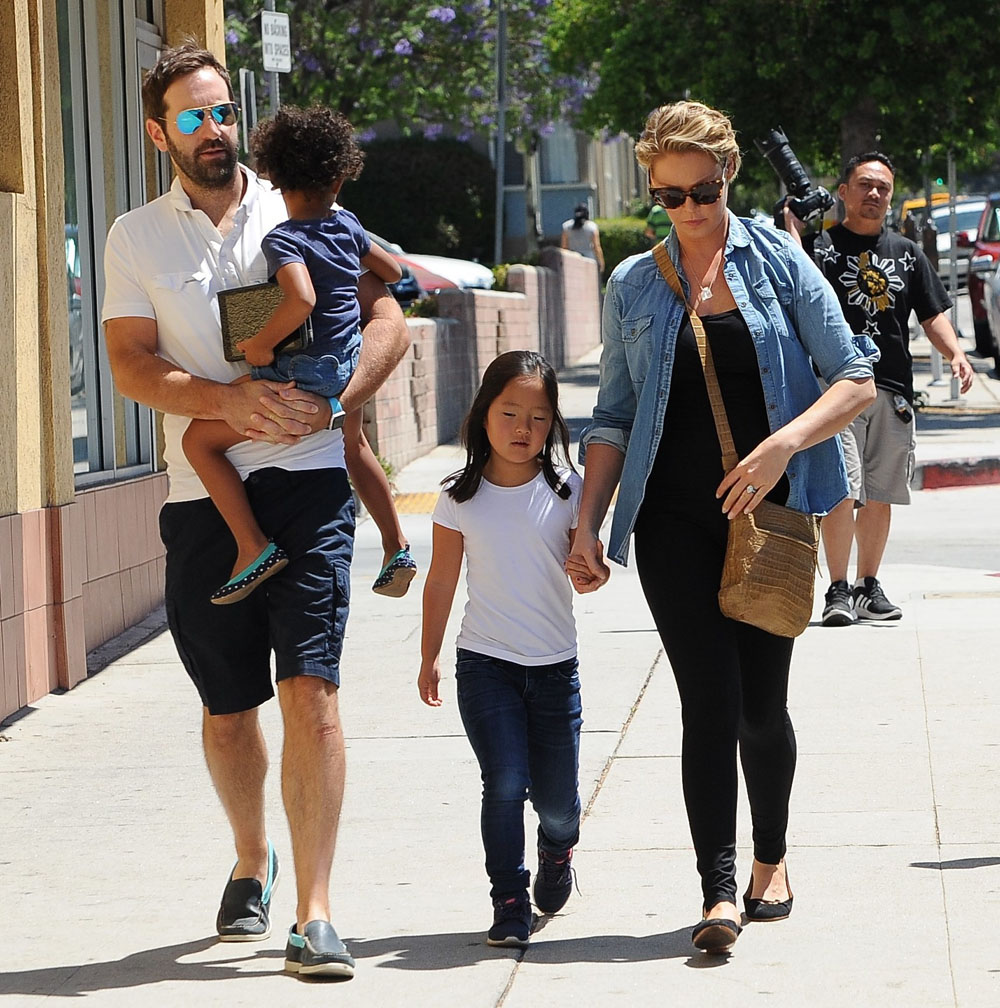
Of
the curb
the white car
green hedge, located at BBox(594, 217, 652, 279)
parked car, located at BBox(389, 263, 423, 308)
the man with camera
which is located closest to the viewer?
the man with camera

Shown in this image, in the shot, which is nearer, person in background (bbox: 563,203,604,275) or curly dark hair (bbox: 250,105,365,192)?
curly dark hair (bbox: 250,105,365,192)

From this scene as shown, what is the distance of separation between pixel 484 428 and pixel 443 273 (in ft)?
66.0

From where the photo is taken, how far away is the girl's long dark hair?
4617 mm

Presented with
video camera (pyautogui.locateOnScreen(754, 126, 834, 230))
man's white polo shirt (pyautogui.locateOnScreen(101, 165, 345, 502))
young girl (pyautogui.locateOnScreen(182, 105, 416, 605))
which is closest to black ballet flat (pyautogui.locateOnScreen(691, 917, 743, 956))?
young girl (pyautogui.locateOnScreen(182, 105, 416, 605))

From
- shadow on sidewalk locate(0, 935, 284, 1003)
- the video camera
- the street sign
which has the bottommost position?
shadow on sidewalk locate(0, 935, 284, 1003)

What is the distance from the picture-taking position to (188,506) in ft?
15.2

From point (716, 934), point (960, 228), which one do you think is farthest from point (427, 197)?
point (716, 934)

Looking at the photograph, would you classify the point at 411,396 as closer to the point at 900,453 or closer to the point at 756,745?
the point at 900,453

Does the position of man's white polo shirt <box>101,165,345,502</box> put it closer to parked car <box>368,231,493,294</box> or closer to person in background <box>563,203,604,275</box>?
parked car <box>368,231,493,294</box>

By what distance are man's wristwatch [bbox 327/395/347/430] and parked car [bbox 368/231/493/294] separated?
58.4 ft

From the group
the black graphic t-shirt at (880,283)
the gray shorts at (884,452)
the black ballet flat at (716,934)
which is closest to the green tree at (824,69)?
the black graphic t-shirt at (880,283)

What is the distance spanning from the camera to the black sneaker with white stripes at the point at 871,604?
861 centimetres

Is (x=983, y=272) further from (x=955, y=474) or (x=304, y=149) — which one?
(x=304, y=149)

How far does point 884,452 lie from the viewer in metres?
8.58
